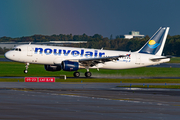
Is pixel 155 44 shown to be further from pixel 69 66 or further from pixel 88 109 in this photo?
pixel 88 109

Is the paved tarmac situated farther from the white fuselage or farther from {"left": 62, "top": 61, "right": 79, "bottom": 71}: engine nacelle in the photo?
the white fuselage

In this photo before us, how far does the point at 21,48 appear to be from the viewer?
47.4 meters

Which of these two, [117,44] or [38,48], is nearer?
[38,48]

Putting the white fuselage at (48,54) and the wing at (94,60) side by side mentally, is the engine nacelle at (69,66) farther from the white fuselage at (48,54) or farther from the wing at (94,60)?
the white fuselage at (48,54)

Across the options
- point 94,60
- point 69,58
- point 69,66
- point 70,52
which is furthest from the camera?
point 70,52

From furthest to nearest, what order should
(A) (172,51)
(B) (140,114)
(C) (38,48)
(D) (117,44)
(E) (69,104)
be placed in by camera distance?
(D) (117,44)
(A) (172,51)
(C) (38,48)
(E) (69,104)
(B) (140,114)

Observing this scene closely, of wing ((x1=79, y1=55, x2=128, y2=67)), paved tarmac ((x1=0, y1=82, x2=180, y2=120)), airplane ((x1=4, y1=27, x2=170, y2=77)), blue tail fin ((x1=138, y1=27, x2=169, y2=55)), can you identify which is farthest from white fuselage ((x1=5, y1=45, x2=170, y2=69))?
paved tarmac ((x1=0, y1=82, x2=180, y2=120))

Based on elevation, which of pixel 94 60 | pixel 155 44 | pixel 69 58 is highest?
pixel 155 44

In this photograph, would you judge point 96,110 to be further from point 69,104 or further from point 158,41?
point 158,41

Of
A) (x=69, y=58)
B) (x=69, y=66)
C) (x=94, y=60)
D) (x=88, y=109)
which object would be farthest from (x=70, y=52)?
(x=88, y=109)

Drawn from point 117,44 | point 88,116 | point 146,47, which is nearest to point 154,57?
point 146,47

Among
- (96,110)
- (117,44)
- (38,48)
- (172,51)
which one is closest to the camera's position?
(96,110)

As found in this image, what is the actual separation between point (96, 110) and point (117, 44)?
145942 mm

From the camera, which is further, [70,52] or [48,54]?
[70,52]
